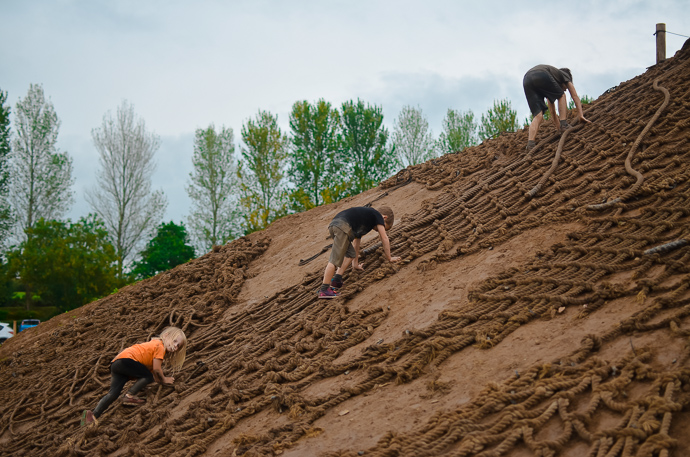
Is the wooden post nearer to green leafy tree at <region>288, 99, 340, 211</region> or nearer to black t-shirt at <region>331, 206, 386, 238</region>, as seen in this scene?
black t-shirt at <region>331, 206, 386, 238</region>

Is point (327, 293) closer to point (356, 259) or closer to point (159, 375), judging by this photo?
point (356, 259)

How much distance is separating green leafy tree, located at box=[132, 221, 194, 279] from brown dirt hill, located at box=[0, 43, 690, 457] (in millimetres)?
15526

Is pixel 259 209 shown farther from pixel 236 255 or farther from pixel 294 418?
pixel 294 418

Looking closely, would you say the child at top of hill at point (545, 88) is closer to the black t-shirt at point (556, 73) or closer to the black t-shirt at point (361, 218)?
the black t-shirt at point (556, 73)

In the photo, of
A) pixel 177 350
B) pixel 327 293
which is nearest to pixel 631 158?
pixel 327 293

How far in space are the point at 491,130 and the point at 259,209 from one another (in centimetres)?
972

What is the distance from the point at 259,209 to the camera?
21.0m

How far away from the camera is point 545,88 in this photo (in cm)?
675

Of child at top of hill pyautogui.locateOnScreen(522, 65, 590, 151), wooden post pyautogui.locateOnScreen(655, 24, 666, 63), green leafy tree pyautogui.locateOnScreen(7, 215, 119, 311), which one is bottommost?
child at top of hill pyautogui.locateOnScreen(522, 65, 590, 151)

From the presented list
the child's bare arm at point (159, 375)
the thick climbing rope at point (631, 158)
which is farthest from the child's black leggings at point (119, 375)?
the thick climbing rope at point (631, 158)

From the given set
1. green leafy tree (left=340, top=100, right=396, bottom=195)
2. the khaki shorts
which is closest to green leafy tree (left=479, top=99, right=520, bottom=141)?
green leafy tree (left=340, top=100, right=396, bottom=195)

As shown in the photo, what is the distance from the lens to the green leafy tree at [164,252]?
23594 millimetres

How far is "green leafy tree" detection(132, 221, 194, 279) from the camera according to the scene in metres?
23.6

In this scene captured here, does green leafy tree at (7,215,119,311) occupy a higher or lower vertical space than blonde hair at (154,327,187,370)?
higher
